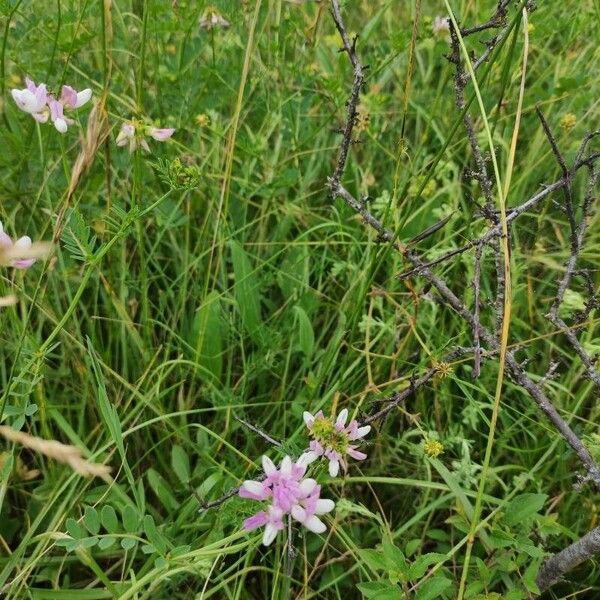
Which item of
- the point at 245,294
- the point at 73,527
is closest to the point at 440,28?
the point at 245,294

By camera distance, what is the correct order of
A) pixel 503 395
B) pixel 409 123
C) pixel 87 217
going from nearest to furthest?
pixel 503 395 → pixel 87 217 → pixel 409 123

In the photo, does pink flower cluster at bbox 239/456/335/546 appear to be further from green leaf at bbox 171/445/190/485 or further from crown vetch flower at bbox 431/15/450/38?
crown vetch flower at bbox 431/15/450/38

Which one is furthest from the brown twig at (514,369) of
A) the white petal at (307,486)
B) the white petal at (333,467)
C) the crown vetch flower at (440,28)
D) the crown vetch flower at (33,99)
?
the crown vetch flower at (440,28)

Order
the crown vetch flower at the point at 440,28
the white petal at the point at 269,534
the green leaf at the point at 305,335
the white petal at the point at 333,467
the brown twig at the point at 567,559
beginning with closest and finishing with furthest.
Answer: the white petal at the point at 269,534 < the white petal at the point at 333,467 < the brown twig at the point at 567,559 < the green leaf at the point at 305,335 < the crown vetch flower at the point at 440,28

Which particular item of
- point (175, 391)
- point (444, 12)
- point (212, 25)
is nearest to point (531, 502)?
point (175, 391)

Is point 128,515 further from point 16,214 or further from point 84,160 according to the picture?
point 16,214

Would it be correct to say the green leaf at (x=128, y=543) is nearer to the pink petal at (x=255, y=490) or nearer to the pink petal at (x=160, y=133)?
the pink petal at (x=255, y=490)

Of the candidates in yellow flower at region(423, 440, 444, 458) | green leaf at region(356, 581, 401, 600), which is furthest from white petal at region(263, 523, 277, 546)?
yellow flower at region(423, 440, 444, 458)
